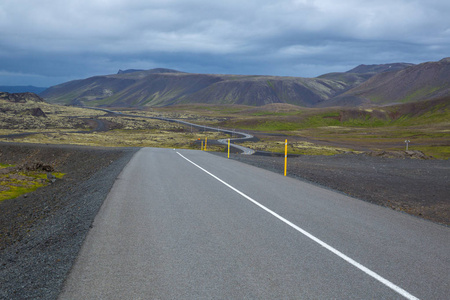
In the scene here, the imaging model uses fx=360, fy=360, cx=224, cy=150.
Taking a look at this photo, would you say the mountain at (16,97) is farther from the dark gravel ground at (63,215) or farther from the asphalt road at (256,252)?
the asphalt road at (256,252)

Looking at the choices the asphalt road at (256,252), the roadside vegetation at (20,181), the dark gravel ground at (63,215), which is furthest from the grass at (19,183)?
the asphalt road at (256,252)

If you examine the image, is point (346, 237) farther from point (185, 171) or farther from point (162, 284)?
point (185, 171)

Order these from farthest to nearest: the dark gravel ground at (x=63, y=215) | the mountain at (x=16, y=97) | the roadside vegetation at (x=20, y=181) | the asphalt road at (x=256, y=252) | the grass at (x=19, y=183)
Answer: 1. the mountain at (x=16, y=97)
2. the roadside vegetation at (x=20, y=181)
3. the grass at (x=19, y=183)
4. the dark gravel ground at (x=63, y=215)
5. the asphalt road at (x=256, y=252)

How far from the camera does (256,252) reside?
607 centimetres

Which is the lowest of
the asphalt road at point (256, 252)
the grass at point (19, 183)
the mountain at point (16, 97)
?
the grass at point (19, 183)

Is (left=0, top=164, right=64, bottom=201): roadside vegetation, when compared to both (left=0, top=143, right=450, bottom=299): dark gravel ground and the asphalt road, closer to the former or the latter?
(left=0, top=143, right=450, bottom=299): dark gravel ground

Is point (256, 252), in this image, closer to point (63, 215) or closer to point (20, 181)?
point (63, 215)

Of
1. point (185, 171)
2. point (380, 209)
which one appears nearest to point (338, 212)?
point (380, 209)

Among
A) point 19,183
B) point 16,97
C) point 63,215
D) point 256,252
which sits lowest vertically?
point 19,183

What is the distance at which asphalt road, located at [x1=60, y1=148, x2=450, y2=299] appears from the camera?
15.4 ft

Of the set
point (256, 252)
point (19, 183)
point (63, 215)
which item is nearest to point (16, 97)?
point (19, 183)

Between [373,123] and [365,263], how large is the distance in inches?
6331

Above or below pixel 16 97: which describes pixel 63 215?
below

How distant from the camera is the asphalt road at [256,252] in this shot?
4.68 m
